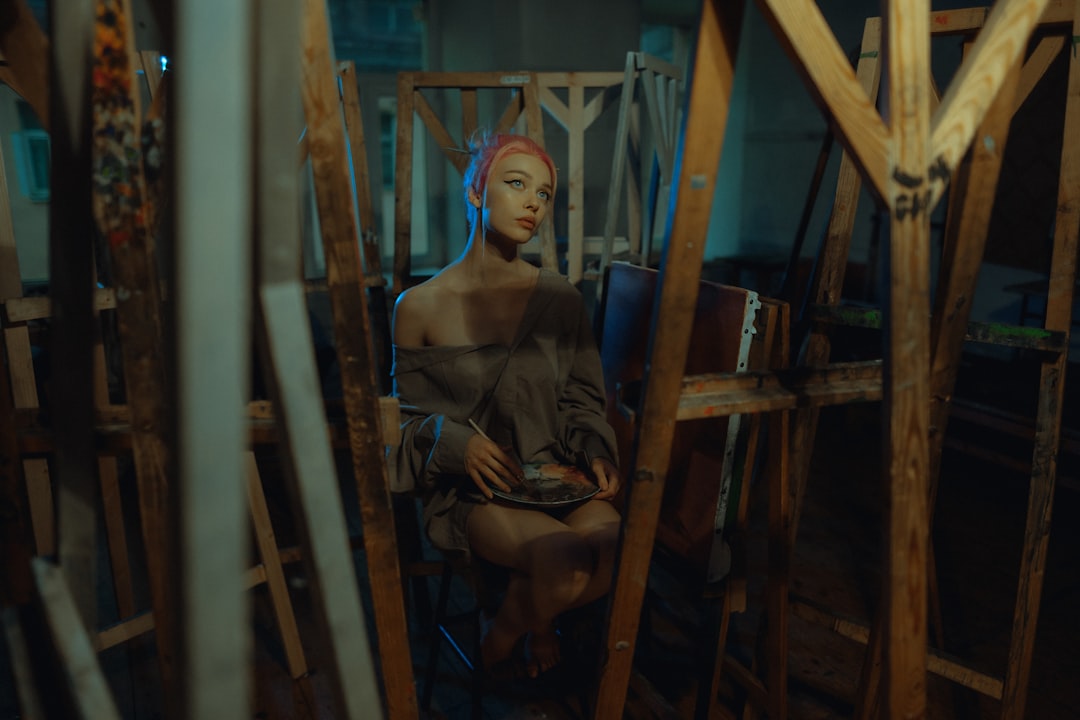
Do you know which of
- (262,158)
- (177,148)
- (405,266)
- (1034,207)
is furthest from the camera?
(1034,207)

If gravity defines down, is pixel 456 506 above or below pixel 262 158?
below

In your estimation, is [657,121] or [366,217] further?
[657,121]

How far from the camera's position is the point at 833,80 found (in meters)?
1.03

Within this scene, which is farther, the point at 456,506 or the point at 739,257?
the point at 739,257

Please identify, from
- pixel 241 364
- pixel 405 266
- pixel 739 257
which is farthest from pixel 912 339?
pixel 739 257

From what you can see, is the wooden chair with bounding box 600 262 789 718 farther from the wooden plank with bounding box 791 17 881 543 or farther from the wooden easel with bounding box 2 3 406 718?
the wooden easel with bounding box 2 3 406 718

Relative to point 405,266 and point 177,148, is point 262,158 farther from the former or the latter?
point 405,266

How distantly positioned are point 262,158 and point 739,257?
20.3 feet

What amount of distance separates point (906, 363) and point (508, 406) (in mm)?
1148

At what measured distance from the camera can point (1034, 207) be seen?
475 centimetres

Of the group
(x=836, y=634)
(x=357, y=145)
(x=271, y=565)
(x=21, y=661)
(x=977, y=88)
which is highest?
(x=357, y=145)

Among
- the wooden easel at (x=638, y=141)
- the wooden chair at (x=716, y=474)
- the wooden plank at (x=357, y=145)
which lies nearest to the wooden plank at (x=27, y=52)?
the wooden chair at (x=716, y=474)

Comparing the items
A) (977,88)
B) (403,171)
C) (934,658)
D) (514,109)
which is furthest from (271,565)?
(514,109)

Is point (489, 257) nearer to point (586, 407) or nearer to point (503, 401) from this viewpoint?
point (503, 401)
